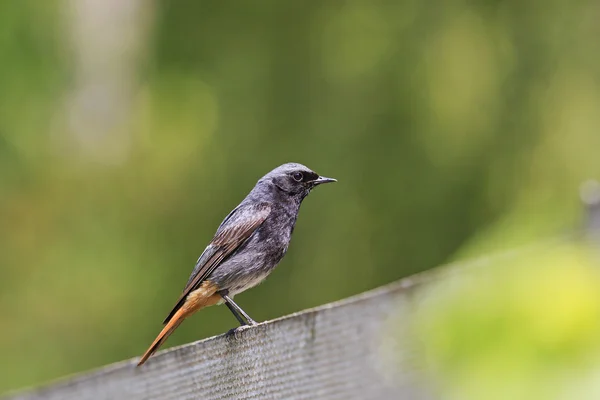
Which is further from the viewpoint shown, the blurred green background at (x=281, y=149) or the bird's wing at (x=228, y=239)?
the blurred green background at (x=281, y=149)

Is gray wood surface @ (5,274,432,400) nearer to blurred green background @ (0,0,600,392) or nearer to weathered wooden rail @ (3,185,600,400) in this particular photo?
weathered wooden rail @ (3,185,600,400)

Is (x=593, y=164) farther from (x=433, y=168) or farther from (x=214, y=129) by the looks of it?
(x=214, y=129)

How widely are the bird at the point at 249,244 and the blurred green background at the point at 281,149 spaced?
3730 millimetres

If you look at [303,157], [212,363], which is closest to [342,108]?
[303,157]

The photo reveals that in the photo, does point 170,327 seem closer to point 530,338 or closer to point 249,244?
point 249,244

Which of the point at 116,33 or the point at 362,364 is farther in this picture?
the point at 116,33

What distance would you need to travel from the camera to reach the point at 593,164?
7188mm

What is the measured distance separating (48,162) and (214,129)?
1.79 meters

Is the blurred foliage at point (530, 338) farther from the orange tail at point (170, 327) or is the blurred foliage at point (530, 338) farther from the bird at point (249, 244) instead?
the bird at point (249, 244)

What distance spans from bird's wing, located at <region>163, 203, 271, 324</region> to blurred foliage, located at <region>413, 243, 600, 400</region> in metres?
2.16

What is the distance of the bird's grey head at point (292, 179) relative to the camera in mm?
3469

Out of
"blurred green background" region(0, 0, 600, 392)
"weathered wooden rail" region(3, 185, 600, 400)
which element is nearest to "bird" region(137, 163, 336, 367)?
"weathered wooden rail" region(3, 185, 600, 400)

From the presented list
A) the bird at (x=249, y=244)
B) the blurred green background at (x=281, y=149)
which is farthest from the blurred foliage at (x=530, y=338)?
the blurred green background at (x=281, y=149)

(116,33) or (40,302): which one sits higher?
(116,33)
